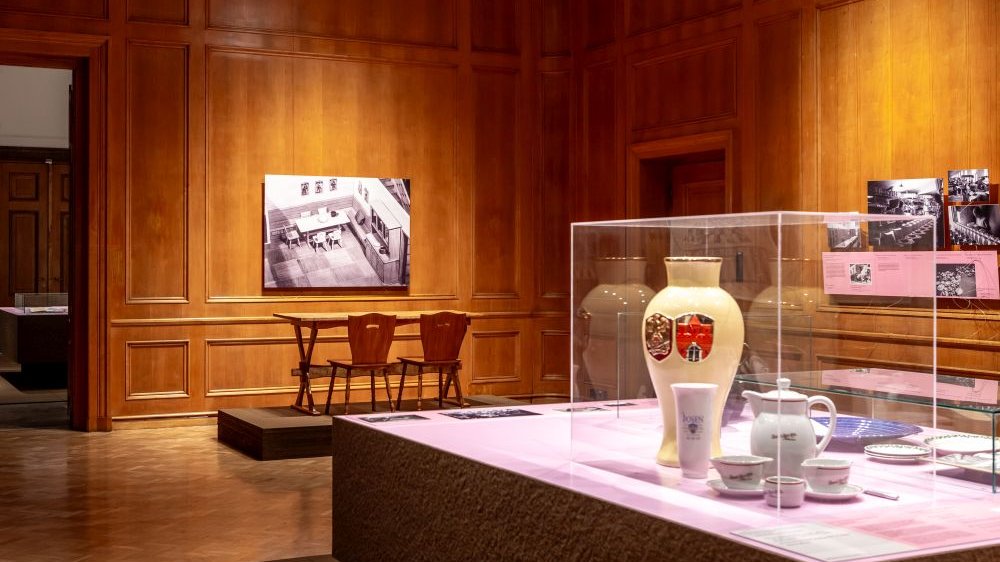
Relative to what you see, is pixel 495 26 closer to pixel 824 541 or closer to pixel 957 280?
pixel 957 280

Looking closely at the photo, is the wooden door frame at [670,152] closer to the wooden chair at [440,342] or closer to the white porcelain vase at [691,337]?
the wooden chair at [440,342]

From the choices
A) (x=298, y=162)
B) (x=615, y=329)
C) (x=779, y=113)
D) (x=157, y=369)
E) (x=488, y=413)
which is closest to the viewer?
(x=615, y=329)

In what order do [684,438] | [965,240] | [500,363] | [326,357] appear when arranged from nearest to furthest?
[684,438] → [965,240] → [326,357] → [500,363]

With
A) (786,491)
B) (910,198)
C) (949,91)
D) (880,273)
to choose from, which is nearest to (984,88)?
(949,91)

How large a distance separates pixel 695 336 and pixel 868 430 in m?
0.47

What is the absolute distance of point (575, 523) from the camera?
2.58m

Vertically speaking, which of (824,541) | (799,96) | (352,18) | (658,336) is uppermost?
(352,18)

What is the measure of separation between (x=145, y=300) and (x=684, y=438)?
7.07m

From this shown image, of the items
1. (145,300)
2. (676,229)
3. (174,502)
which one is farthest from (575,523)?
(145,300)

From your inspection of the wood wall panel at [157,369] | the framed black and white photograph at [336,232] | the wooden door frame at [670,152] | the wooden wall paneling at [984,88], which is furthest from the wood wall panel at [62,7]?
the wooden wall paneling at [984,88]

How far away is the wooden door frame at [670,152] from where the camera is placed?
8.53 meters

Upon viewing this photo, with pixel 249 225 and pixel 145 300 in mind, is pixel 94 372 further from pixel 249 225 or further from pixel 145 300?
pixel 249 225

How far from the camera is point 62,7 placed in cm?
859

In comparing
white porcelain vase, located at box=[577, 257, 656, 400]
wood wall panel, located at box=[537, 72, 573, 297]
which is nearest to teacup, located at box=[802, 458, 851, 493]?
white porcelain vase, located at box=[577, 257, 656, 400]
